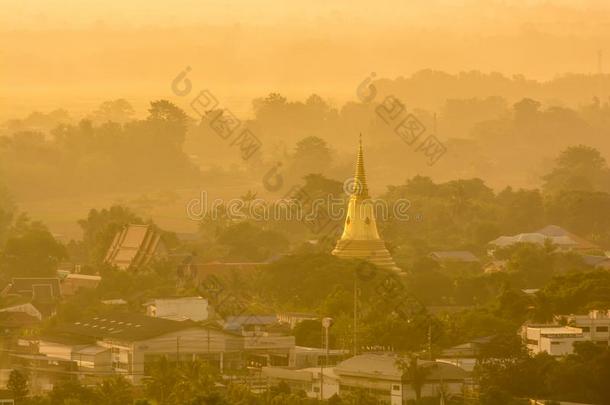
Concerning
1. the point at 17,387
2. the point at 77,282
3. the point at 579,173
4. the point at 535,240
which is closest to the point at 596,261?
the point at 535,240

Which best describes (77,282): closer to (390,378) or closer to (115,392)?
(390,378)

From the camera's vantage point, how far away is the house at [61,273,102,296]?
38.7 m

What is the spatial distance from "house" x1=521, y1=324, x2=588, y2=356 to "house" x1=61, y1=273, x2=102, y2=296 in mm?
9768

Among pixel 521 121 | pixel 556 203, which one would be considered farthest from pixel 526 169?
pixel 556 203

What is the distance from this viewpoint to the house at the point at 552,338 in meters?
30.0

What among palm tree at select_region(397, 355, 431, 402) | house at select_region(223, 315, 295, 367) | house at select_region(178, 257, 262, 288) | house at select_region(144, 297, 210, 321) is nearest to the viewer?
palm tree at select_region(397, 355, 431, 402)

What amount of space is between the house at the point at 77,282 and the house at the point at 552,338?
9.77 meters

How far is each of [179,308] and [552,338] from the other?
7.17 m

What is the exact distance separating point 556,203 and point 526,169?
33390 millimetres

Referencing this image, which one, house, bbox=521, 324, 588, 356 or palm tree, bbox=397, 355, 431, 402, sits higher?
house, bbox=521, 324, 588, 356

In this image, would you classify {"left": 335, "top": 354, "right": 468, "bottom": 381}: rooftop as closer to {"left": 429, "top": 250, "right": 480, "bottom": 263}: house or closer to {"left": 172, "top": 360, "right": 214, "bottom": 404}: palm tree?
{"left": 172, "top": 360, "right": 214, "bottom": 404}: palm tree

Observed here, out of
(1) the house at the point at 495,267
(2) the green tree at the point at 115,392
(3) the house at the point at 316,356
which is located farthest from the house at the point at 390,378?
(1) the house at the point at 495,267

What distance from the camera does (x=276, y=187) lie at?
227 ft

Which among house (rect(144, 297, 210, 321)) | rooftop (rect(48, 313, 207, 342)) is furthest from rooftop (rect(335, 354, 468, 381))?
house (rect(144, 297, 210, 321))
